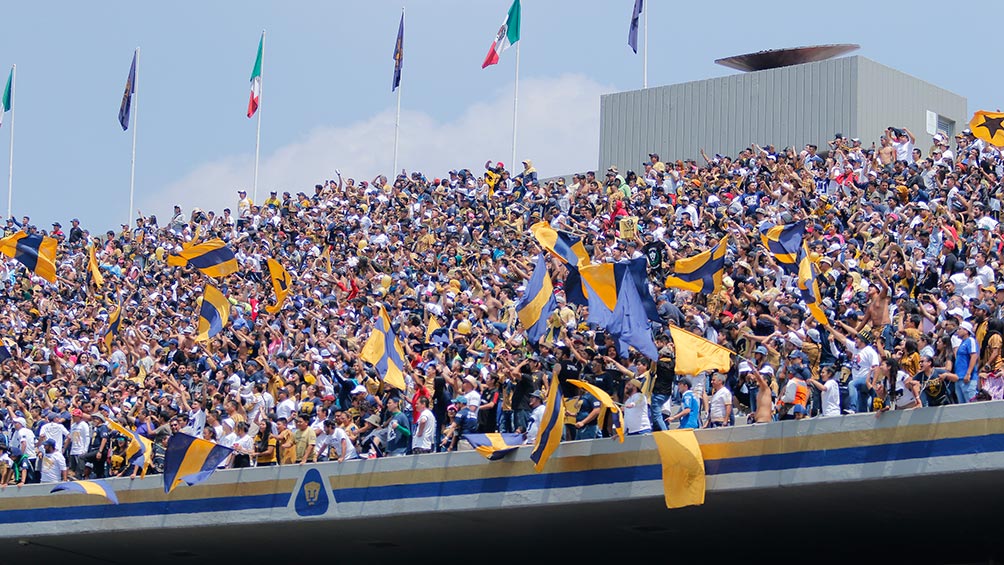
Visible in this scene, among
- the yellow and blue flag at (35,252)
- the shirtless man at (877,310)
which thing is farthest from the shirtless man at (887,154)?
the yellow and blue flag at (35,252)

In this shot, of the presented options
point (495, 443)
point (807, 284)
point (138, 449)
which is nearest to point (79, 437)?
point (138, 449)

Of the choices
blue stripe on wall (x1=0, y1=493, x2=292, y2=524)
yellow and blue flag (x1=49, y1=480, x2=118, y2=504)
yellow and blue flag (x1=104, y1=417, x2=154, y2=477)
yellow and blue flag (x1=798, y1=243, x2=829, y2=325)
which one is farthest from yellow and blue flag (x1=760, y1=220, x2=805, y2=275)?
yellow and blue flag (x1=49, y1=480, x2=118, y2=504)

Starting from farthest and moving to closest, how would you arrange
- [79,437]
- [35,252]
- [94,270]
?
[94,270]
[35,252]
[79,437]

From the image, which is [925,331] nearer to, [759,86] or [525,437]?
[525,437]

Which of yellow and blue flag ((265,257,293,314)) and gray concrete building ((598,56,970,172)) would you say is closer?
yellow and blue flag ((265,257,293,314))

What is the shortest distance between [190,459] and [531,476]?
5.36m

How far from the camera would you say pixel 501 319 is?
28.0m

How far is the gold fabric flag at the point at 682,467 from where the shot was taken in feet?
66.5

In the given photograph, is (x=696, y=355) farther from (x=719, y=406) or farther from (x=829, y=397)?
(x=829, y=397)

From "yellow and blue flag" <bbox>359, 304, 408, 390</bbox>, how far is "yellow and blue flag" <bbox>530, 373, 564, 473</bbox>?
3024 millimetres

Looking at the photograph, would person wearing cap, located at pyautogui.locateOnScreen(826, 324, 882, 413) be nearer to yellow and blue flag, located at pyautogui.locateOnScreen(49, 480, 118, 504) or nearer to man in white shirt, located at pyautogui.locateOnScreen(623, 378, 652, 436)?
man in white shirt, located at pyautogui.locateOnScreen(623, 378, 652, 436)

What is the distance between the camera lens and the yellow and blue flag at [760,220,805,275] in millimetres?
25094

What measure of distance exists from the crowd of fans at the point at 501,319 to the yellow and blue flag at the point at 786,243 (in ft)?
0.75

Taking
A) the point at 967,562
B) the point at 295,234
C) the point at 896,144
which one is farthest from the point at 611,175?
the point at 967,562
